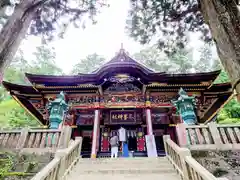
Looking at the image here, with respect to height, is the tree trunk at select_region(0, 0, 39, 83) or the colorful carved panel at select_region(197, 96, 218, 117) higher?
the colorful carved panel at select_region(197, 96, 218, 117)

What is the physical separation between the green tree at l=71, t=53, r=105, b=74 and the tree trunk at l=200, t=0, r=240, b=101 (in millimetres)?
35369

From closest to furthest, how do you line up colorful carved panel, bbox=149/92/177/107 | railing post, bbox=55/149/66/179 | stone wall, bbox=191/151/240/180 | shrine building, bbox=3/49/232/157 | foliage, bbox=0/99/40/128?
railing post, bbox=55/149/66/179
stone wall, bbox=191/151/240/180
shrine building, bbox=3/49/232/157
colorful carved panel, bbox=149/92/177/107
foliage, bbox=0/99/40/128

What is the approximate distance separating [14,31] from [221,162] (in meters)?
6.60

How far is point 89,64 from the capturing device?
4009 cm

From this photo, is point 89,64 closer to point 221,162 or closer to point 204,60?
point 204,60

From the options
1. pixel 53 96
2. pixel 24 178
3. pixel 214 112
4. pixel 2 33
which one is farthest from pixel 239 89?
pixel 214 112

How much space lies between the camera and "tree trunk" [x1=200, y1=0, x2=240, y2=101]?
286 centimetres

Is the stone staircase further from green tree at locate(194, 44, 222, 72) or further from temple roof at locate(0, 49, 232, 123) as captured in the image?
green tree at locate(194, 44, 222, 72)

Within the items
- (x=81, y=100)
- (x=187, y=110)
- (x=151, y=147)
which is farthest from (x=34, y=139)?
(x=187, y=110)

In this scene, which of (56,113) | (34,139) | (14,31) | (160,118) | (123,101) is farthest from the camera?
(160,118)

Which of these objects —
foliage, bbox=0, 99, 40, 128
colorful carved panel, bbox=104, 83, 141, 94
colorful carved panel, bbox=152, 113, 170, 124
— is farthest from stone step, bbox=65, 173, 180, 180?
foliage, bbox=0, 99, 40, 128

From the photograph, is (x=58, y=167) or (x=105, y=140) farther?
(x=105, y=140)

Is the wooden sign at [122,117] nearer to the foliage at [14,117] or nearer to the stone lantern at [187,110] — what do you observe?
the stone lantern at [187,110]

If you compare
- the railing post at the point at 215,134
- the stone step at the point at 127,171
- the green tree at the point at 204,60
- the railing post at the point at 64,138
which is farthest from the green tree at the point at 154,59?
the stone step at the point at 127,171
